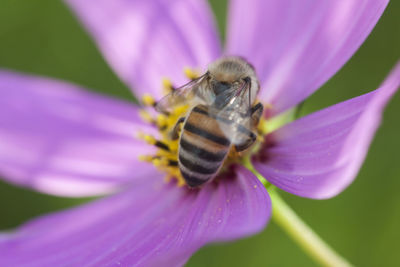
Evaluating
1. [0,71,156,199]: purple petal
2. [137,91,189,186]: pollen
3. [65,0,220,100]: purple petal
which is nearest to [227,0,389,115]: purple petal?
[65,0,220,100]: purple petal

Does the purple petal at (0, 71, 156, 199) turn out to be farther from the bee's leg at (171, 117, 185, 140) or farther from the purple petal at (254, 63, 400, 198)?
the purple petal at (254, 63, 400, 198)

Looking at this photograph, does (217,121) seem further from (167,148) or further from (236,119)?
(167,148)

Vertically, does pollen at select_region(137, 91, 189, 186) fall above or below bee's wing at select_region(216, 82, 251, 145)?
below

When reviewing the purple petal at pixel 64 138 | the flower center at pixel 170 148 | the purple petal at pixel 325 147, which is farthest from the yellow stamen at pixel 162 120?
the purple petal at pixel 325 147

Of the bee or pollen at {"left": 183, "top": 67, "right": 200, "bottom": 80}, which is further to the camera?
pollen at {"left": 183, "top": 67, "right": 200, "bottom": 80}

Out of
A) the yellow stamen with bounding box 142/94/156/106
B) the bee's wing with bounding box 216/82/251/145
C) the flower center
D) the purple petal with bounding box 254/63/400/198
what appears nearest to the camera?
the purple petal with bounding box 254/63/400/198

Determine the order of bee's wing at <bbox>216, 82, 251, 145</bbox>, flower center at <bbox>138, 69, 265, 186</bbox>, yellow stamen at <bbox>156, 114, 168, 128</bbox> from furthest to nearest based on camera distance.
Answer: yellow stamen at <bbox>156, 114, 168, 128</bbox>
flower center at <bbox>138, 69, 265, 186</bbox>
bee's wing at <bbox>216, 82, 251, 145</bbox>

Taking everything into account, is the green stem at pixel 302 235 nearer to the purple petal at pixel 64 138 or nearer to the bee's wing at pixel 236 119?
the bee's wing at pixel 236 119
